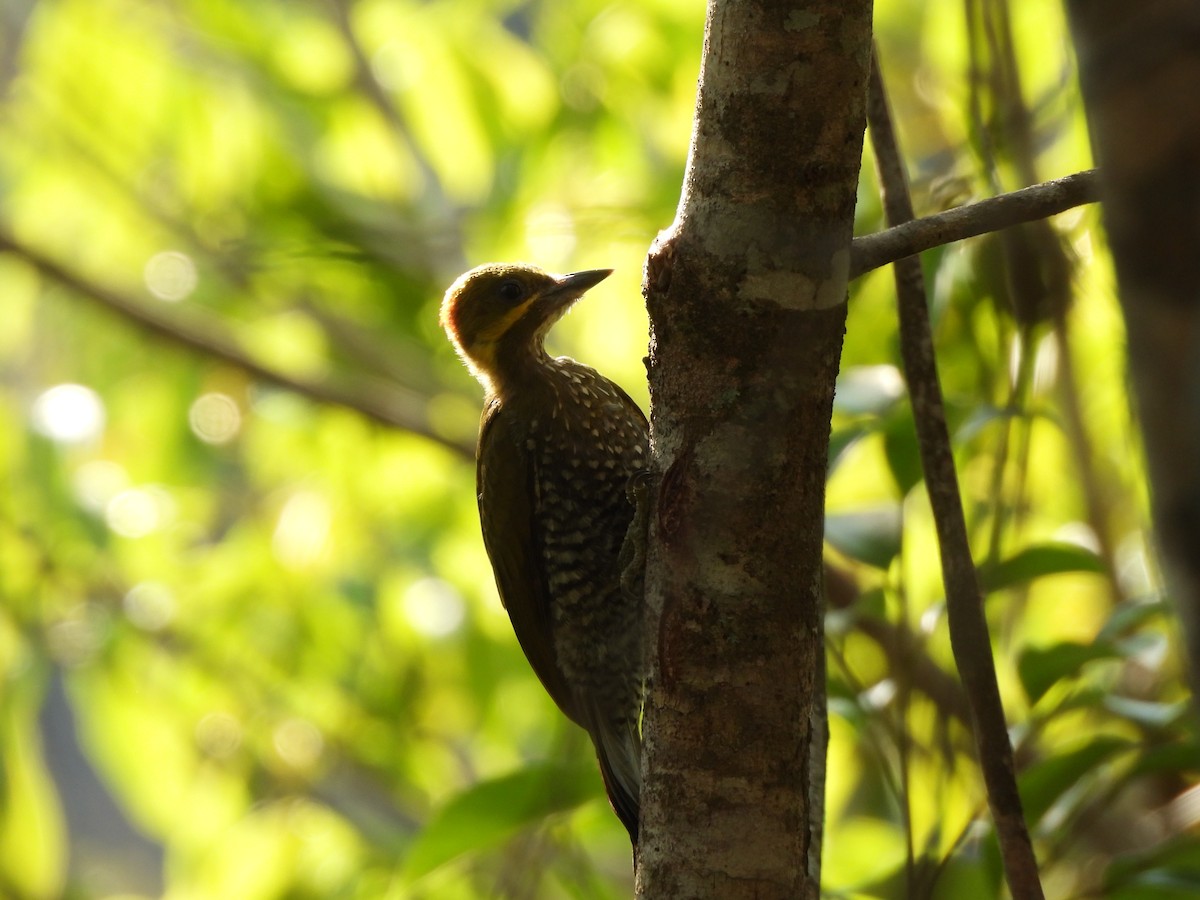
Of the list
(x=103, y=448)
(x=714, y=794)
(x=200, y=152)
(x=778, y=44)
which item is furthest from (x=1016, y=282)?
(x=103, y=448)

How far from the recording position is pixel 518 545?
9.18 feet

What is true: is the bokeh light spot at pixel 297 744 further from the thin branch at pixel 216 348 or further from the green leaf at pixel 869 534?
the green leaf at pixel 869 534

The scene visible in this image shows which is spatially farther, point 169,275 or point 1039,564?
point 169,275

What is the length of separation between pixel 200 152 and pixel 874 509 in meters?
2.50

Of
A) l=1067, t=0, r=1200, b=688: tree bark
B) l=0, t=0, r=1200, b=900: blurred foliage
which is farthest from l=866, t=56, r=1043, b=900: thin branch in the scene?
l=1067, t=0, r=1200, b=688: tree bark

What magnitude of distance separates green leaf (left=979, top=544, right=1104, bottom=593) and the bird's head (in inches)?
49.6

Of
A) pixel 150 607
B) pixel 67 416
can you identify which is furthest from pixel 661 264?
pixel 150 607

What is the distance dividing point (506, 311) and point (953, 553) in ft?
5.27

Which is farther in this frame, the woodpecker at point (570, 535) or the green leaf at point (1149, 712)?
the woodpecker at point (570, 535)

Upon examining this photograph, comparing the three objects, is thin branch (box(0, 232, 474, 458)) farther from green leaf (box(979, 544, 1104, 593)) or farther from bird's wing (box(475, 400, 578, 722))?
green leaf (box(979, 544, 1104, 593))

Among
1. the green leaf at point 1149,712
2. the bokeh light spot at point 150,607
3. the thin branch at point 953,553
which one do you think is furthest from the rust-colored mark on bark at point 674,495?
the bokeh light spot at point 150,607

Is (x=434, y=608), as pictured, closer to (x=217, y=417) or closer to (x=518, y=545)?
(x=518, y=545)

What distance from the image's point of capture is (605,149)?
372 cm

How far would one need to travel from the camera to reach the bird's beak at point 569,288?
9.66ft
